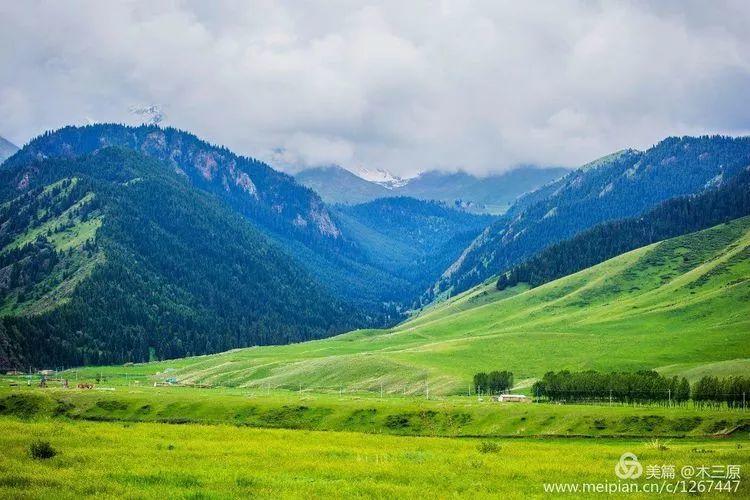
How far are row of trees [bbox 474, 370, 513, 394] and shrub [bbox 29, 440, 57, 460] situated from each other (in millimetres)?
140977

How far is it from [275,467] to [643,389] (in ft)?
373

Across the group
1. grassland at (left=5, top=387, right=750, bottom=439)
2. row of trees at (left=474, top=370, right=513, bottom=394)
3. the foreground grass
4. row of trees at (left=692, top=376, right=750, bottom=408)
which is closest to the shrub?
the foreground grass

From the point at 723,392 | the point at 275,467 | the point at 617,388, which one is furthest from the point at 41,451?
the point at 723,392

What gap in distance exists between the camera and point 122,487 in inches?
1491

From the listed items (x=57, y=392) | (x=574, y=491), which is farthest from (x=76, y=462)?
(x=57, y=392)

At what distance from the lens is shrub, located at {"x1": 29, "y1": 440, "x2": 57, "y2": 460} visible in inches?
1780

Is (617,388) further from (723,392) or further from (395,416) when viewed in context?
(395,416)

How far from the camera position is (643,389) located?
141 metres

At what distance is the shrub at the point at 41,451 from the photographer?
→ 45219mm

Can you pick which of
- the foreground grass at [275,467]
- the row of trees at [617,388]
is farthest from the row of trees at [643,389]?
the foreground grass at [275,467]

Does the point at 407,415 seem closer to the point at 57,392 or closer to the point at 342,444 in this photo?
the point at 342,444

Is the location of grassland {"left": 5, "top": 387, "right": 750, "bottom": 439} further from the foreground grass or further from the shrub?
the shrub

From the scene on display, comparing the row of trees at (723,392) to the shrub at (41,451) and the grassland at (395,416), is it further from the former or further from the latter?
the shrub at (41,451)

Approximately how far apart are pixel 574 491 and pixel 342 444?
28752 mm
